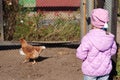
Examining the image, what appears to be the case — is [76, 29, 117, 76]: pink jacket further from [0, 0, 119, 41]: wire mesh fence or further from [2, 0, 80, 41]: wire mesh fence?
[2, 0, 80, 41]: wire mesh fence

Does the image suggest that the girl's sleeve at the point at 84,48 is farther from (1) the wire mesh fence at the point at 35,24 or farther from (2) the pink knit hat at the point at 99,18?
(1) the wire mesh fence at the point at 35,24

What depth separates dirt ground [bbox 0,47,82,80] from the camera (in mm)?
6750

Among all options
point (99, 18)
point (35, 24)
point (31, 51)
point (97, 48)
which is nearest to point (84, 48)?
point (97, 48)

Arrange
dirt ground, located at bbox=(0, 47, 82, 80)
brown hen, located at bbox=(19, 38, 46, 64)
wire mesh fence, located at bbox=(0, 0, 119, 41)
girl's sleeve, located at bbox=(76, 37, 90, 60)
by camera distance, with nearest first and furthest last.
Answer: girl's sleeve, located at bbox=(76, 37, 90, 60)
dirt ground, located at bbox=(0, 47, 82, 80)
brown hen, located at bbox=(19, 38, 46, 64)
wire mesh fence, located at bbox=(0, 0, 119, 41)

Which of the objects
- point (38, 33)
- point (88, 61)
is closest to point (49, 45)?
point (38, 33)

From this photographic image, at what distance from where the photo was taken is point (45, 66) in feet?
24.0

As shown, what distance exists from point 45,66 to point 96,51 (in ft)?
7.88

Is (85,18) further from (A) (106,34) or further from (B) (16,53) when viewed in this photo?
(A) (106,34)

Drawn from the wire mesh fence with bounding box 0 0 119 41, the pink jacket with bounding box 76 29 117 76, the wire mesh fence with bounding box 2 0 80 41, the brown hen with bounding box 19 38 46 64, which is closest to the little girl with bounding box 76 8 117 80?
the pink jacket with bounding box 76 29 117 76

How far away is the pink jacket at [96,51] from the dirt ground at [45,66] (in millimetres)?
1579

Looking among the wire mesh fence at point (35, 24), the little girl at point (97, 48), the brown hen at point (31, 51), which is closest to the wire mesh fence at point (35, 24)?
the wire mesh fence at point (35, 24)

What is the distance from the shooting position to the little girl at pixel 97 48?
4992 millimetres

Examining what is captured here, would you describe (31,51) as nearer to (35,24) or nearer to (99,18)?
(35,24)

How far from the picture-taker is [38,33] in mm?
8469
